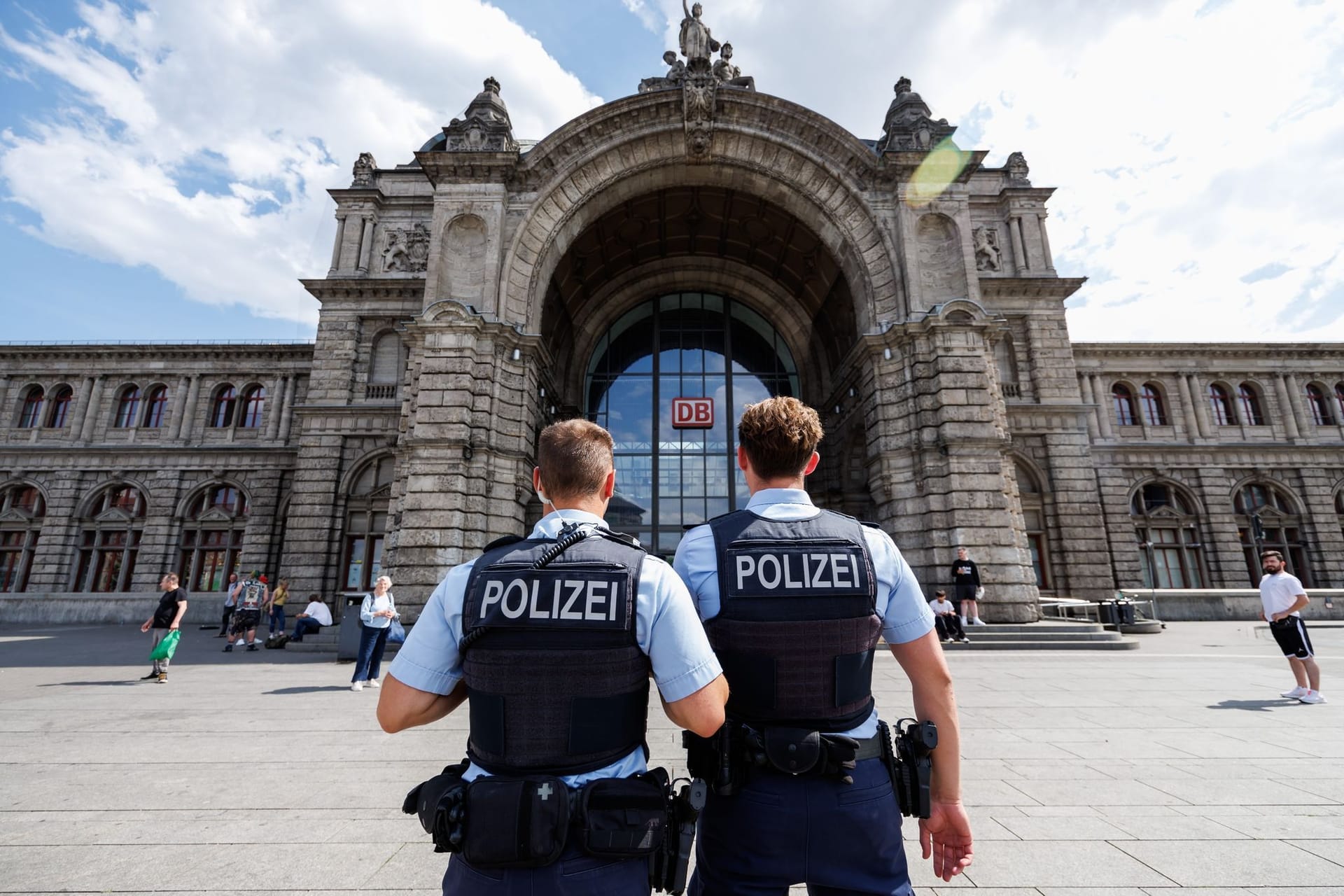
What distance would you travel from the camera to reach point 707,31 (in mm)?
16484

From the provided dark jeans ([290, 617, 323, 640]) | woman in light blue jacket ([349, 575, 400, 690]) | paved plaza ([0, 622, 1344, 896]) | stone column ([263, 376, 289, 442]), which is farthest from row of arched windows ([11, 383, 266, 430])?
woman in light blue jacket ([349, 575, 400, 690])

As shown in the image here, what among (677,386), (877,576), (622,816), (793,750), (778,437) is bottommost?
(622,816)

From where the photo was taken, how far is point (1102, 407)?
28.0m

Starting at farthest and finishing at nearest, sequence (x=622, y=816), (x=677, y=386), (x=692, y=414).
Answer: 1. (x=677, y=386)
2. (x=692, y=414)
3. (x=622, y=816)

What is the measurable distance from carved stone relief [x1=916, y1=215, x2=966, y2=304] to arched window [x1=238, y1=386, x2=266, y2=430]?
2931cm

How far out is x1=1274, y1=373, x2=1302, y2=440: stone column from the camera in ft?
93.9

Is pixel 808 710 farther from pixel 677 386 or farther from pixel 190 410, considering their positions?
pixel 190 410

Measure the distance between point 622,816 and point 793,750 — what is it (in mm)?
560

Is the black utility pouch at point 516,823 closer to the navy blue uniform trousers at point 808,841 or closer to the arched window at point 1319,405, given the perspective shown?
the navy blue uniform trousers at point 808,841

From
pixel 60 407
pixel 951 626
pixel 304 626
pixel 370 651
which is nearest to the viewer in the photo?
pixel 370 651

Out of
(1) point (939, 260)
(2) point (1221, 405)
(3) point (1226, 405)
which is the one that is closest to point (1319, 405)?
(3) point (1226, 405)

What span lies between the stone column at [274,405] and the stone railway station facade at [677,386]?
182mm

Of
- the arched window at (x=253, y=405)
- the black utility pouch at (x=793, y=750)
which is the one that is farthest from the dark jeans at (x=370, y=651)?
the arched window at (x=253, y=405)

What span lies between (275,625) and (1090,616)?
23818mm
